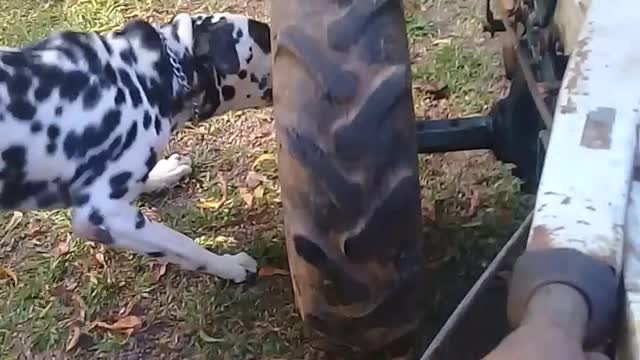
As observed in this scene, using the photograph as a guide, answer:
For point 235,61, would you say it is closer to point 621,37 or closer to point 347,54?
point 347,54

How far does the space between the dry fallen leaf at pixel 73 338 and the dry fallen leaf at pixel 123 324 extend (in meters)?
0.04

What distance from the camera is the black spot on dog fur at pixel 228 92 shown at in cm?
214

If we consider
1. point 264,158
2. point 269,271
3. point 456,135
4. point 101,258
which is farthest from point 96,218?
point 456,135

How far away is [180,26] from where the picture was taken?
2107 mm

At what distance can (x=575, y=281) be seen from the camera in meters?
0.82

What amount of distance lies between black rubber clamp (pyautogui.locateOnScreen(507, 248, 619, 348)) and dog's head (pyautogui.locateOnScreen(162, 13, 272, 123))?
1312 millimetres

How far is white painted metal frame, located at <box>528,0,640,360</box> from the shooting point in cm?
88

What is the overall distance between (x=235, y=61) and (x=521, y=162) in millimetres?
574

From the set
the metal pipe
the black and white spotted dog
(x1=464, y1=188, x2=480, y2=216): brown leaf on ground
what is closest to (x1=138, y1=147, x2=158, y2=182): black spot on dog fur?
the black and white spotted dog

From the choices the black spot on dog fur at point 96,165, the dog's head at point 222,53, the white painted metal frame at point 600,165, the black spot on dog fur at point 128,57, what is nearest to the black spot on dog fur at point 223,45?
the dog's head at point 222,53

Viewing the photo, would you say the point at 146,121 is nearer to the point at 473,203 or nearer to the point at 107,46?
the point at 107,46

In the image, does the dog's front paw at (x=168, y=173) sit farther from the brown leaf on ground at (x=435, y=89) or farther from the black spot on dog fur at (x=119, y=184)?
the brown leaf on ground at (x=435, y=89)

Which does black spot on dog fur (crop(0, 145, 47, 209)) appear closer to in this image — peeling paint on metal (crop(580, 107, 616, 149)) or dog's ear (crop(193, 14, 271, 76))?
dog's ear (crop(193, 14, 271, 76))

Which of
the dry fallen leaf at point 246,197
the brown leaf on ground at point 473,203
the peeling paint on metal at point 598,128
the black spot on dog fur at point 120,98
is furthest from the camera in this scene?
the dry fallen leaf at point 246,197
